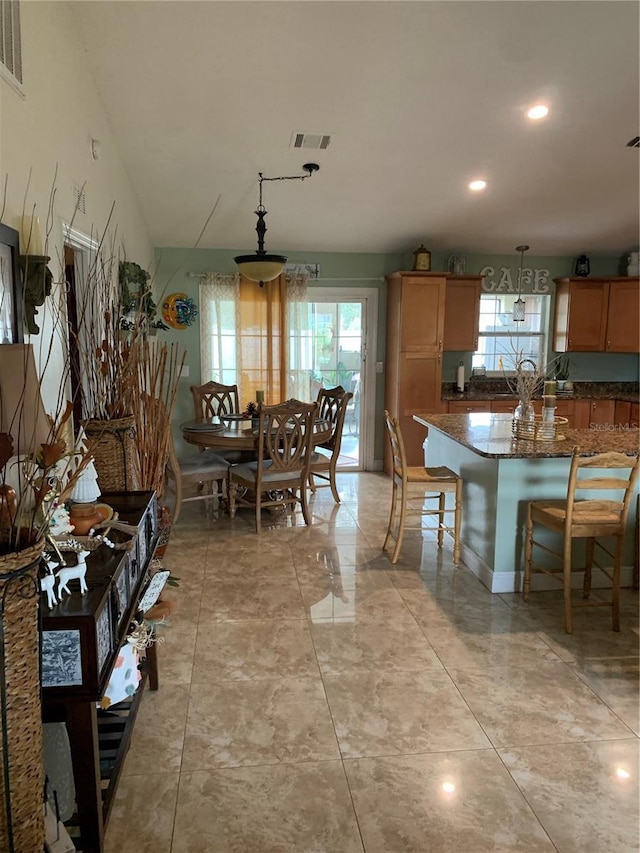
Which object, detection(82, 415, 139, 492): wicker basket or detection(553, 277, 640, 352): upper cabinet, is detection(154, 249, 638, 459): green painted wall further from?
detection(82, 415, 139, 492): wicker basket

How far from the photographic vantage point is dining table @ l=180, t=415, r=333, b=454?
4.31m

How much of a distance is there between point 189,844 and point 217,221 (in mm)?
4717

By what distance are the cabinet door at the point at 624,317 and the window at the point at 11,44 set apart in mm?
5826

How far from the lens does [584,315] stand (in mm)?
6168

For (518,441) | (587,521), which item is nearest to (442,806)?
(587,521)

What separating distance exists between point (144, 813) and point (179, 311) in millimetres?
4681

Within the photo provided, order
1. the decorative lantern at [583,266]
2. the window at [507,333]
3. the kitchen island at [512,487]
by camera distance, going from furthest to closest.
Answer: the window at [507,333]
the decorative lantern at [583,266]
the kitchen island at [512,487]

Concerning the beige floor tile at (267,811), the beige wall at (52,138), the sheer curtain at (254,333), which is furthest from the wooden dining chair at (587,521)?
the sheer curtain at (254,333)

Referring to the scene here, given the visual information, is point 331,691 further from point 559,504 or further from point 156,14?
point 156,14

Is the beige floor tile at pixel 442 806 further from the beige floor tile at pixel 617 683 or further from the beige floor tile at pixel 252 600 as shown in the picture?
the beige floor tile at pixel 252 600

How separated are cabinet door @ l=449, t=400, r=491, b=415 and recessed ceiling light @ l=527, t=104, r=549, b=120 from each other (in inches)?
110

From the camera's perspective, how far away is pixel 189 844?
1.70 meters

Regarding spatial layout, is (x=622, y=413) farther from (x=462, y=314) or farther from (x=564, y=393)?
(x=462, y=314)

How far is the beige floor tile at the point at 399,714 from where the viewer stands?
6.93 ft
